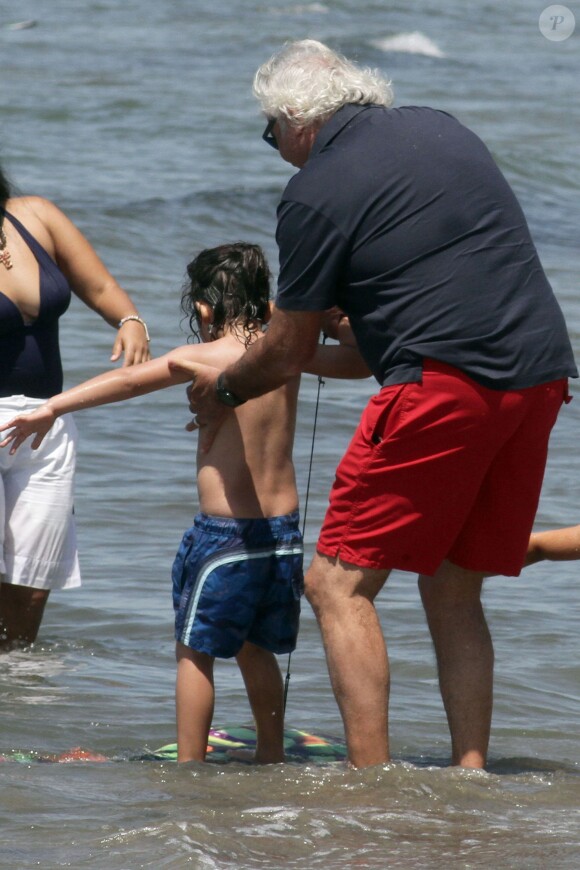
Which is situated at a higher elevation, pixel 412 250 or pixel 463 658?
pixel 412 250

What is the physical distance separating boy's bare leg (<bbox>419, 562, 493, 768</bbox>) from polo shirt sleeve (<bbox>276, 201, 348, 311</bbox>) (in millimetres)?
812

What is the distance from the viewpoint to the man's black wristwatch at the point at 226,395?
362cm

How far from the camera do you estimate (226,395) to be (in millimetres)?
3631

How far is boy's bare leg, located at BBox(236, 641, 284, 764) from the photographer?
3.90m

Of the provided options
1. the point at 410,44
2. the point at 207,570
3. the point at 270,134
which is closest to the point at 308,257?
the point at 270,134

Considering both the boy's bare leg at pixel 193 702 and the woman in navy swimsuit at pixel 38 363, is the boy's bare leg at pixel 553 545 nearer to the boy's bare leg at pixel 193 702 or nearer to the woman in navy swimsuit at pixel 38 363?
the boy's bare leg at pixel 193 702

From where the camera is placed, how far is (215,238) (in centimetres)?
1326

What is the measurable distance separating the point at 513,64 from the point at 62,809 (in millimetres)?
24815

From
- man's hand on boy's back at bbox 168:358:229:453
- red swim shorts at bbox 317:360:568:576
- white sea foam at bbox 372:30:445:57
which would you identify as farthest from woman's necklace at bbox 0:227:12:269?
white sea foam at bbox 372:30:445:57

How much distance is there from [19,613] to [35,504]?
0.41m

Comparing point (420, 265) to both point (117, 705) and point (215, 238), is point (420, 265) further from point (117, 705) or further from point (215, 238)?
point (215, 238)

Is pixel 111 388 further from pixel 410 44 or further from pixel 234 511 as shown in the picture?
pixel 410 44

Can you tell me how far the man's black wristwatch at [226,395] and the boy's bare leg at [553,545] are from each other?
98 cm

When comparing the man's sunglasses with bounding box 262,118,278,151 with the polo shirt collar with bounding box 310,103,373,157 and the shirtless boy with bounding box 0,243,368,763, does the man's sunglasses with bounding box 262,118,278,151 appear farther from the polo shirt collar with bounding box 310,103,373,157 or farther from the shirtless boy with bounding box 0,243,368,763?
the shirtless boy with bounding box 0,243,368,763
